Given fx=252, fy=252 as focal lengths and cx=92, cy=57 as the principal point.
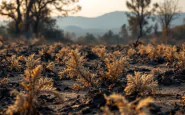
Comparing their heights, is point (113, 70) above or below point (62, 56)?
below

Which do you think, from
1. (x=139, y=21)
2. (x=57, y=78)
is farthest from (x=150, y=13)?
(x=57, y=78)

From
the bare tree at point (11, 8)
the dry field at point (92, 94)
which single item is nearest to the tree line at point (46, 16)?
the bare tree at point (11, 8)

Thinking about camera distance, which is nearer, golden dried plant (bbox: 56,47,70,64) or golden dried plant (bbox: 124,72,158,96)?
golden dried plant (bbox: 124,72,158,96)

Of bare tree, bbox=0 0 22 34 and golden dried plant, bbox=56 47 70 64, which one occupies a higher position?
bare tree, bbox=0 0 22 34

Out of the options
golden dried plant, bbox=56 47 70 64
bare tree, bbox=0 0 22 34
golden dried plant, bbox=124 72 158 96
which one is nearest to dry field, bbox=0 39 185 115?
golden dried plant, bbox=124 72 158 96

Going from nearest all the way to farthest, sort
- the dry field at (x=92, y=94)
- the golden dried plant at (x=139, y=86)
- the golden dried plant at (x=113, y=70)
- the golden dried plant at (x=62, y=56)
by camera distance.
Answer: the dry field at (x=92, y=94) < the golden dried plant at (x=139, y=86) < the golden dried plant at (x=113, y=70) < the golden dried plant at (x=62, y=56)

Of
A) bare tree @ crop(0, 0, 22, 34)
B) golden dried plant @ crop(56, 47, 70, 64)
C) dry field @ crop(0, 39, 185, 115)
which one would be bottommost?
dry field @ crop(0, 39, 185, 115)

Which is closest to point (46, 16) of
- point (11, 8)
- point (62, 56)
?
point (11, 8)

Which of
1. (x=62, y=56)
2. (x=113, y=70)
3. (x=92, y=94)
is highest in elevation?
(x=62, y=56)

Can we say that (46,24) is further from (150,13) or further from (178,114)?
(178,114)

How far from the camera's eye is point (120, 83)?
3631 mm

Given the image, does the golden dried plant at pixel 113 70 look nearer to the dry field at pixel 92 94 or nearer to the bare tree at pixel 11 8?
the dry field at pixel 92 94

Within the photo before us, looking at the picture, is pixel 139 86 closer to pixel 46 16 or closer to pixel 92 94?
pixel 92 94

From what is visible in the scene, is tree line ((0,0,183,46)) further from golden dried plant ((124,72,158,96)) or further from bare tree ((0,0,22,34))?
golden dried plant ((124,72,158,96))
